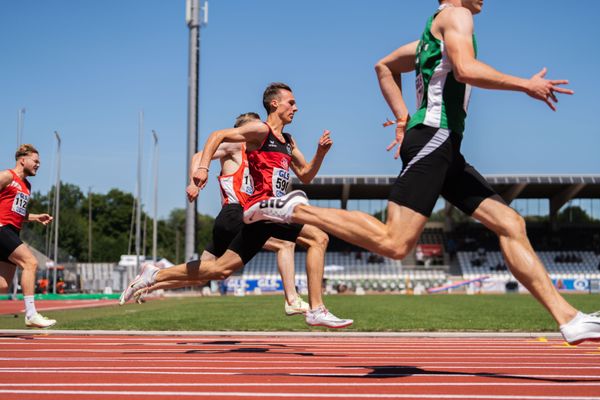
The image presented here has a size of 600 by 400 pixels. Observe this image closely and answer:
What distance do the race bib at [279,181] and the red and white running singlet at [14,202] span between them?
157 inches

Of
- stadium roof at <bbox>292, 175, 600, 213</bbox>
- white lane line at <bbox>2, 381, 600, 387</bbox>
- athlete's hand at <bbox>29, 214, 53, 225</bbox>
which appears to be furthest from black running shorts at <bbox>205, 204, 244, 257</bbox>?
stadium roof at <bbox>292, 175, 600, 213</bbox>

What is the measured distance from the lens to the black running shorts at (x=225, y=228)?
7.18 m

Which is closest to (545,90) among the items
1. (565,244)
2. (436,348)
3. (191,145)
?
(436,348)

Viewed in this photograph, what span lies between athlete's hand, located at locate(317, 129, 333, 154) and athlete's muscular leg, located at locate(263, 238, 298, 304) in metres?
1.16

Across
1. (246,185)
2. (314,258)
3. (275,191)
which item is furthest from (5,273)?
(314,258)

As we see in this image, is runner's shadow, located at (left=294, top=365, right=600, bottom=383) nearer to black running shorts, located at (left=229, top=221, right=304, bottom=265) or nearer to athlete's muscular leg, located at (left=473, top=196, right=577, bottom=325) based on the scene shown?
athlete's muscular leg, located at (left=473, top=196, right=577, bottom=325)

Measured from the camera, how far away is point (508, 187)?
58812 mm

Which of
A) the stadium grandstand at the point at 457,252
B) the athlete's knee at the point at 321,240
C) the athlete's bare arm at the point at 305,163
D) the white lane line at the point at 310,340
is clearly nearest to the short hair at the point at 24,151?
the white lane line at the point at 310,340

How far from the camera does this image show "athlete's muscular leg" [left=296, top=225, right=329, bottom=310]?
256 inches

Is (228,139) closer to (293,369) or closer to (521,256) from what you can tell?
(293,369)

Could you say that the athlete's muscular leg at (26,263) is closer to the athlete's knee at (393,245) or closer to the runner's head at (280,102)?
the runner's head at (280,102)

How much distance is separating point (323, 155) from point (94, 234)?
9871cm

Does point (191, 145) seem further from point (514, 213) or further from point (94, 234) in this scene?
point (94, 234)

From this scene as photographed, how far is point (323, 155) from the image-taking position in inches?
270
